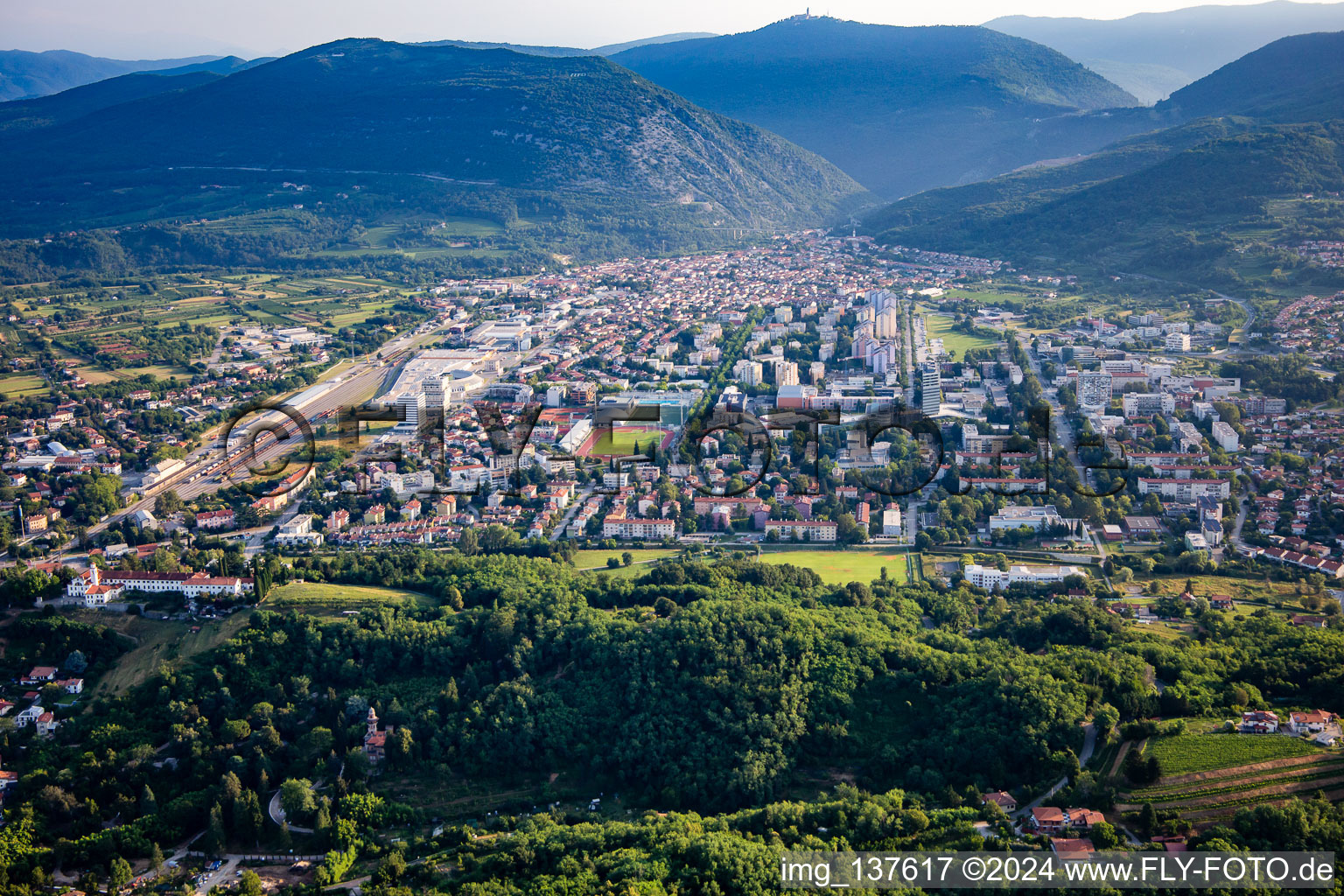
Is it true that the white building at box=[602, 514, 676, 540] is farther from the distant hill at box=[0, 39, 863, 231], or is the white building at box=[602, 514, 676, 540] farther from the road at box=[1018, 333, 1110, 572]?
the distant hill at box=[0, 39, 863, 231]

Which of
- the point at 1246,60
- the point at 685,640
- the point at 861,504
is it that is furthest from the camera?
the point at 1246,60

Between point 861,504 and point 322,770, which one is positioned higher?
point 861,504

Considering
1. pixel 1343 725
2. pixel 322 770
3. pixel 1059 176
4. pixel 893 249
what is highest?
pixel 1059 176

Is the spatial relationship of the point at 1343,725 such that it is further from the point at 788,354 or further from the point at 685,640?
the point at 788,354

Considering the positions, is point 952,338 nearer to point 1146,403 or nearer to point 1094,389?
point 1094,389

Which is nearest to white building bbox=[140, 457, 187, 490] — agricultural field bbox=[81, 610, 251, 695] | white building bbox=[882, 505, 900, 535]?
agricultural field bbox=[81, 610, 251, 695]

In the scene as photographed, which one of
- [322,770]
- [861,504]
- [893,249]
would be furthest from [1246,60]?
[322,770]
